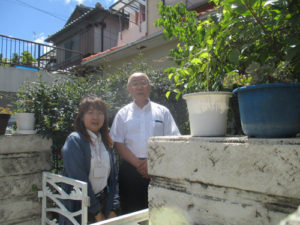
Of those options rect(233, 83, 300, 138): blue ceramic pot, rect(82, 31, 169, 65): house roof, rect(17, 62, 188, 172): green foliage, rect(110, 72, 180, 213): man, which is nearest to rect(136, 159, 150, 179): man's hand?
rect(110, 72, 180, 213): man

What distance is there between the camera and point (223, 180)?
0.95 meters

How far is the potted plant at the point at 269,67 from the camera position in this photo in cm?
95

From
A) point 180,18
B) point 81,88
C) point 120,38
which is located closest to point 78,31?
point 120,38

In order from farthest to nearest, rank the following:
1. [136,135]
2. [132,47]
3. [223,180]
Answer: [132,47]
[136,135]
[223,180]

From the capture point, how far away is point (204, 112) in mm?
1189

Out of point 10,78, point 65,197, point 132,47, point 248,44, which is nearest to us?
point 248,44

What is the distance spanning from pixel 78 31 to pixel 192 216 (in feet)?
56.8

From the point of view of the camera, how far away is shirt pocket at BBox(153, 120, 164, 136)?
2847 millimetres

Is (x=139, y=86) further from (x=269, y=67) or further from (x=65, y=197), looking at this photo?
(x=269, y=67)

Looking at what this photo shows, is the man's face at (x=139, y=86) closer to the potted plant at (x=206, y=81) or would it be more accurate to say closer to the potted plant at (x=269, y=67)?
the potted plant at (x=206, y=81)

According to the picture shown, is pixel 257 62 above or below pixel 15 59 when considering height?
below

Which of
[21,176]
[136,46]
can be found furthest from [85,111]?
[136,46]

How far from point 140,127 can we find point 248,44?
189cm

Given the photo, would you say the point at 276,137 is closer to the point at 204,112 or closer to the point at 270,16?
the point at 204,112
